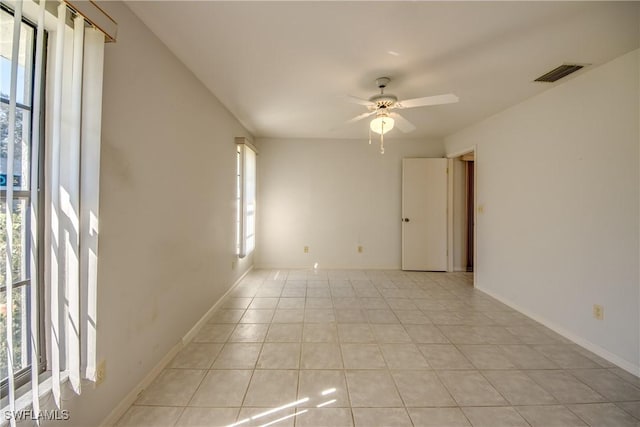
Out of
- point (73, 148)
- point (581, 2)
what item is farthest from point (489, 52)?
point (73, 148)

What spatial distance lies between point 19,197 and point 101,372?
0.91 meters

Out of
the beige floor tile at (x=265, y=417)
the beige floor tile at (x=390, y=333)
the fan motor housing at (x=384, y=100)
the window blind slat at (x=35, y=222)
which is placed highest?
the fan motor housing at (x=384, y=100)

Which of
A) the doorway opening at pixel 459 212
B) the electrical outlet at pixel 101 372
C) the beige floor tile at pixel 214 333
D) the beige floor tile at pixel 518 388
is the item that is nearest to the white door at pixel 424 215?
the doorway opening at pixel 459 212

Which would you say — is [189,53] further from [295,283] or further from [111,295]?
[295,283]

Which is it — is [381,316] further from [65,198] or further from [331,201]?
[65,198]

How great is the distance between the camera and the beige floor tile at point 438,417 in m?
1.49

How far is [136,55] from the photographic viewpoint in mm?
1634

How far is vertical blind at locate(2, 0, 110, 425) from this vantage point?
1086mm

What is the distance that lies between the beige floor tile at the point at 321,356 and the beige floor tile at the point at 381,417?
45 centimetres

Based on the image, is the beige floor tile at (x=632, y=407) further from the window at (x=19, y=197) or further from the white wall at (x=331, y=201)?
the white wall at (x=331, y=201)

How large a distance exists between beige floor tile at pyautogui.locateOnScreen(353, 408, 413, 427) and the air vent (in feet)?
9.19

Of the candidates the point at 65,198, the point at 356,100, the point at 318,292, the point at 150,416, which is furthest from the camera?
the point at 318,292

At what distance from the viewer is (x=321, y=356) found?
7.01 ft

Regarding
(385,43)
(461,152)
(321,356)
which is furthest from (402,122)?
(321,356)
